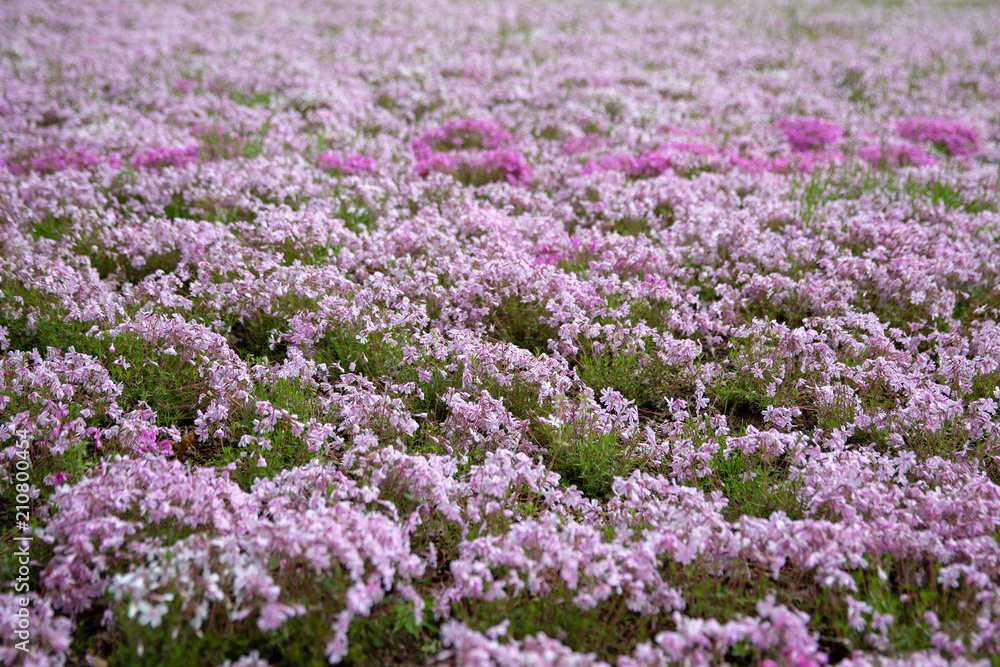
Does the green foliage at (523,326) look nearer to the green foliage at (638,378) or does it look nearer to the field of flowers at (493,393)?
the field of flowers at (493,393)

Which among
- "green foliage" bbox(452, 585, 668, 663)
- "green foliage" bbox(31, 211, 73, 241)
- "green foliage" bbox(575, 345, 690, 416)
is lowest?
"green foliage" bbox(452, 585, 668, 663)

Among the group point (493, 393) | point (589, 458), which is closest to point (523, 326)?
point (493, 393)

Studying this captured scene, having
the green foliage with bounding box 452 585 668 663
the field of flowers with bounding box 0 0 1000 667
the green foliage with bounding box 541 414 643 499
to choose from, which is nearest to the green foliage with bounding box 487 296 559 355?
the field of flowers with bounding box 0 0 1000 667

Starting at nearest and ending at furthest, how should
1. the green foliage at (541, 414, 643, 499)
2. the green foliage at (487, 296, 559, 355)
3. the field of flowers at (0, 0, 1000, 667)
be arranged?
the field of flowers at (0, 0, 1000, 667) → the green foliage at (541, 414, 643, 499) → the green foliage at (487, 296, 559, 355)

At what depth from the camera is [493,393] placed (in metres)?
4.74

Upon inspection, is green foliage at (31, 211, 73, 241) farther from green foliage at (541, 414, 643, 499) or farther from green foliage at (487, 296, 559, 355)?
green foliage at (541, 414, 643, 499)

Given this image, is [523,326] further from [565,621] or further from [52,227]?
[52,227]

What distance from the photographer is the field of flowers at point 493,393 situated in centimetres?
317

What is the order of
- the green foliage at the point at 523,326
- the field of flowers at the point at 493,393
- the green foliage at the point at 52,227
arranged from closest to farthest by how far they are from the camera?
the field of flowers at the point at 493,393
the green foliage at the point at 523,326
the green foliage at the point at 52,227

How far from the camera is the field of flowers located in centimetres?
317

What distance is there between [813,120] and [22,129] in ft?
41.5

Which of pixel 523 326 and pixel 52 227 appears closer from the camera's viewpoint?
pixel 523 326

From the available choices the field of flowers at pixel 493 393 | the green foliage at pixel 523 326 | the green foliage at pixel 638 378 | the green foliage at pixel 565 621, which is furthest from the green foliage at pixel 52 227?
the green foliage at pixel 565 621

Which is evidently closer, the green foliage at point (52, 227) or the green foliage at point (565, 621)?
the green foliage at point (565, 621)
